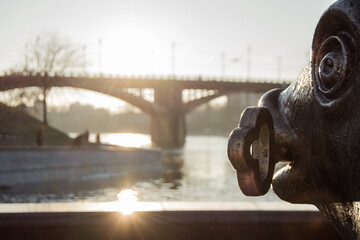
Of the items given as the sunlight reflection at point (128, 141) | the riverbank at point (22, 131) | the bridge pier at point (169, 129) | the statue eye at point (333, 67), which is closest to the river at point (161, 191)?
the riverbank at point (22, 131)

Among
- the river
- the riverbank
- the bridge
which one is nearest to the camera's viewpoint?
the river

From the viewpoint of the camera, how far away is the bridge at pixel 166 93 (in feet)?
154

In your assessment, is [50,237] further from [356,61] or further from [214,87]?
[214,87]

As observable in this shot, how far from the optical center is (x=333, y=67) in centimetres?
134

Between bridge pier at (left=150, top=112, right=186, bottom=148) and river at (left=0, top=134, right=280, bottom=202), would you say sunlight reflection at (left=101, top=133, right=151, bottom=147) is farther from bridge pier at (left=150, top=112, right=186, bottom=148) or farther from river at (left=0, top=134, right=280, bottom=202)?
river at (left=0, top=134, right=280, bottom=202)

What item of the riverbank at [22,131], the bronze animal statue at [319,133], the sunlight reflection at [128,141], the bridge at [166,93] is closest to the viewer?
the bronze animal statue at [319,133]

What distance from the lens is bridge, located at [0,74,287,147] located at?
47091 mm

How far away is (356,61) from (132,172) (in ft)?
79.4

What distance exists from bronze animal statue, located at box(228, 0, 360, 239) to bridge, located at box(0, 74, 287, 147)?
149 feet

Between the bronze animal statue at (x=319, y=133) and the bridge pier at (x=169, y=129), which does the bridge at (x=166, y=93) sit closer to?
the bridge pier at (x=169, y=129)

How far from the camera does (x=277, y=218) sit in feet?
13.7

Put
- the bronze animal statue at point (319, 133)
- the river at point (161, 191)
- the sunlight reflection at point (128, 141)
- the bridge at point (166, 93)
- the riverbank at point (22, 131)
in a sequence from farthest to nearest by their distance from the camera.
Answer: the sunlight reflection at point (128, 141) < the bridge at point (166, 93) < the riverbank at point (22, 131) < the river at point (161, 191) < the bronze animal statue at point (319, 133)

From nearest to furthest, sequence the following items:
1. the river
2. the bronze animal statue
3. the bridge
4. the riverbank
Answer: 1. the bronze animal statue
2. the river
3. the riverbank
4. the bridge

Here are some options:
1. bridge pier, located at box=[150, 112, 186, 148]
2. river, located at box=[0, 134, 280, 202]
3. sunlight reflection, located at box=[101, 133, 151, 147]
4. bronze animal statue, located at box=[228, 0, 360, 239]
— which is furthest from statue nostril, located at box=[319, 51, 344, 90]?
bridge pier, located at box=[150, 112, 186, 148]
